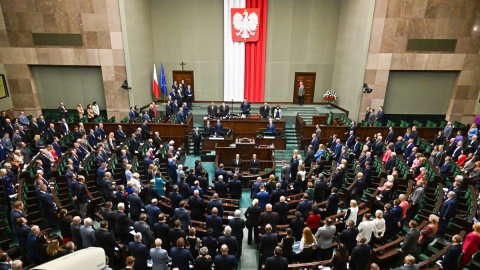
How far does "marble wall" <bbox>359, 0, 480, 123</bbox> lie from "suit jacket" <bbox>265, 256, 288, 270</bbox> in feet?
40.9

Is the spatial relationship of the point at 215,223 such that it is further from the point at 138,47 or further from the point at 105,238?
the point at 138,47

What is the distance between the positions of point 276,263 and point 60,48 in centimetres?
1514

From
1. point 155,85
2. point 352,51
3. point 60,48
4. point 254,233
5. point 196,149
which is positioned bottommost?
point 254,233

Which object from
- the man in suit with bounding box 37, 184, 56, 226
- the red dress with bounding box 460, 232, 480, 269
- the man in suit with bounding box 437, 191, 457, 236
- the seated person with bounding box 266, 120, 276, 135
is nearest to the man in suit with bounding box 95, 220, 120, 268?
the man in suit with bounding box 37, 184, 56, 226

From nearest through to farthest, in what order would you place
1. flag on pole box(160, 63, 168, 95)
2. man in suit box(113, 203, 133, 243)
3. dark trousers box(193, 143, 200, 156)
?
man in suit box(113, 203, 133, 243) → dark trousers box(193, 143, 200, 156) → flag on pole box(160, 63, 168, 95)

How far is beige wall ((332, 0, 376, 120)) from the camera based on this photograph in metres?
14.6

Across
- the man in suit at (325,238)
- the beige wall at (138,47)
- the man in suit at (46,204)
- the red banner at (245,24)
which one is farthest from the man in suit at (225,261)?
the red banner at (245,24)

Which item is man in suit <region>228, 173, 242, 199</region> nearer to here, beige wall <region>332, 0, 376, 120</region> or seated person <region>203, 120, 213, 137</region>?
seated person <region>203, 120, 213, 137</region>

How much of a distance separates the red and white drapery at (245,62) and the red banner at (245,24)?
20 cm

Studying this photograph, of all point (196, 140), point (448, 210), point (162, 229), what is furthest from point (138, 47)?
point (448, 210)

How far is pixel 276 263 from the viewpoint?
480cm

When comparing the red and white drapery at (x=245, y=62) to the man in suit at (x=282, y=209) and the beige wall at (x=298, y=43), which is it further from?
the man in suit at (x=282, y=209)

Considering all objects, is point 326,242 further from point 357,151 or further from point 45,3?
point 45,3

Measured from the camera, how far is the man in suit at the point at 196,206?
6.96 m
